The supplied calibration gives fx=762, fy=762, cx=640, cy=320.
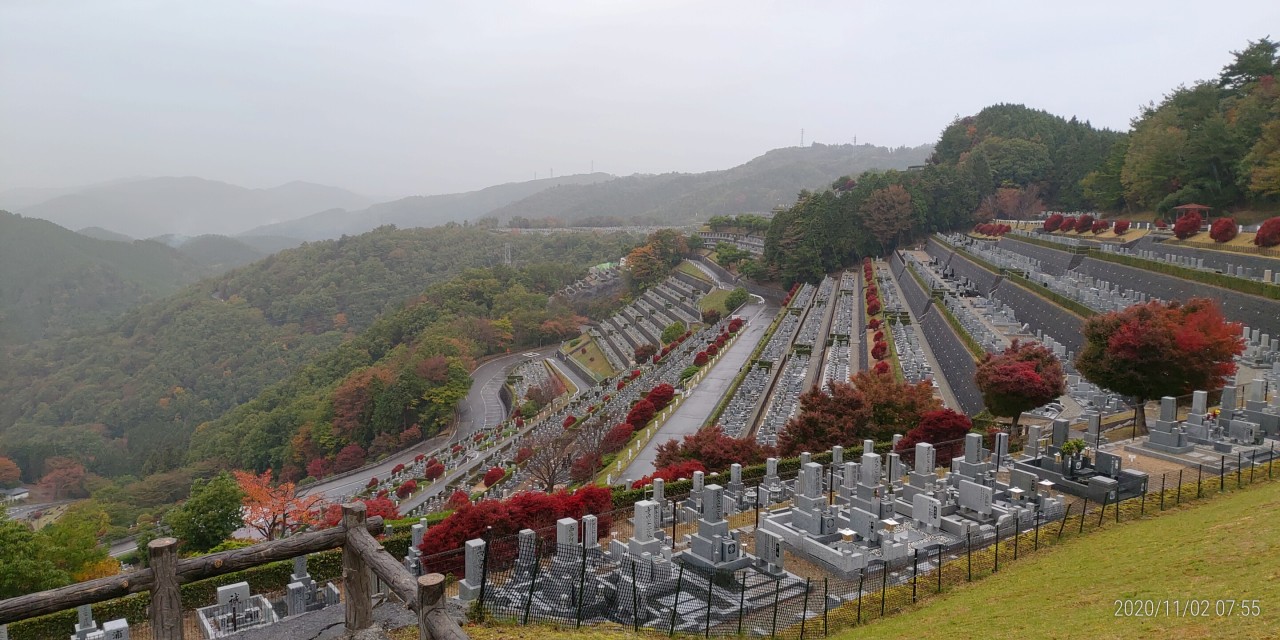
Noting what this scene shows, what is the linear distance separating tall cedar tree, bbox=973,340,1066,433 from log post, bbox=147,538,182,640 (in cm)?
1701

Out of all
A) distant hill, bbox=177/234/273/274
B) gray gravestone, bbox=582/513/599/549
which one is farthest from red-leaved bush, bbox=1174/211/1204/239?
distant hill, bbox=177/234/273/274

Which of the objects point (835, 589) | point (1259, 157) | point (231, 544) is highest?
point (1259, 157)

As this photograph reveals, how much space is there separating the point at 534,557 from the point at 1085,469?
10.5m

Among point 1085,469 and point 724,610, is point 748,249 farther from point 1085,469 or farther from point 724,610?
point 724,610

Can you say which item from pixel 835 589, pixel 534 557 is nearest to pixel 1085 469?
pixel 835 589

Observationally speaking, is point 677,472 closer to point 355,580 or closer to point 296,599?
point 296,599

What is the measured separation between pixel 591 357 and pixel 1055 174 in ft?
125

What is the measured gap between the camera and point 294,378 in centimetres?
6162

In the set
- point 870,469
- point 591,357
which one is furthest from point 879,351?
point 591,357

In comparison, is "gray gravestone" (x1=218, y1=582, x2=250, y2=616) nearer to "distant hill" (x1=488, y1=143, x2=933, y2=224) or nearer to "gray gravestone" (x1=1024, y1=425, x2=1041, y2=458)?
"gray gravestone" (x1=1024, y1=425, x2=1041, y2=458)

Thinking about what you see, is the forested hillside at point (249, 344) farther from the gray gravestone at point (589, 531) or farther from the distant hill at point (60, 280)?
the gray gravestone at point (589, 531)

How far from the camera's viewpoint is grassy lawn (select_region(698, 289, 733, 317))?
53.6 meters

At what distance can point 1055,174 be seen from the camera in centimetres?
5831

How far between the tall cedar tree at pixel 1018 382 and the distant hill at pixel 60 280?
106m
